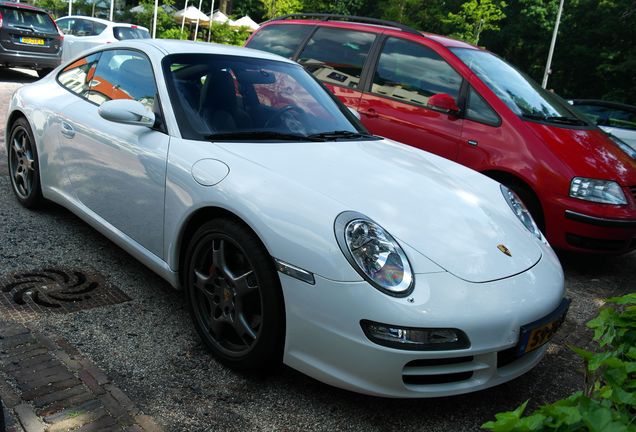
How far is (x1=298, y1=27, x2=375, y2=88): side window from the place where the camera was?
224 inches

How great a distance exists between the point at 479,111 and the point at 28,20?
1130 cm

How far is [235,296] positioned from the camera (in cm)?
262

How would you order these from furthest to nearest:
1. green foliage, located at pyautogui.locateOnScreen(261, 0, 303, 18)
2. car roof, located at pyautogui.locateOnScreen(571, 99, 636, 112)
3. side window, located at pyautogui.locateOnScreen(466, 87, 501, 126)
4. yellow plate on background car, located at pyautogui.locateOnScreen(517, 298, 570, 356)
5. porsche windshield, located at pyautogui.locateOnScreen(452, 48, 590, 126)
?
green foliage, located at pyautogui.locateOnScreen(261, 0, 303, 18) → car roof, located at pyautogui.locateOnScreen(571, 99, 636, 112) → porsche windshield, located at pyautogui.locateOnScreen(452, 48, 590, 126) → side window, located at pyautogui.locateOnScreen(466, 87, 501, 126) → yellow plate on background car, located at pyautogui.locateOnScreen(517, 298, 570, 356)

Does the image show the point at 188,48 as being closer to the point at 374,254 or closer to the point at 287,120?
the point at 287,120

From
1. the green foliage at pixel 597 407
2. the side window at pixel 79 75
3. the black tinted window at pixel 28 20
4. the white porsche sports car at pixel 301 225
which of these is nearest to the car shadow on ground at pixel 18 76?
the black tinted window at pixel 28 20

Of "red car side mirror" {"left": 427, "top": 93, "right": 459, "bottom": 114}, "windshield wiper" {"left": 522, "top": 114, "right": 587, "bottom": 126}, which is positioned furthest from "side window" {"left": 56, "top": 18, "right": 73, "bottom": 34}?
"windshield wiper" {"left": 522, "top": 114, "right": 587, "bottom": 126}

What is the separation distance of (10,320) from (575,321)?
10.8ft

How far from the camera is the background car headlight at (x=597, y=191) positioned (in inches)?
173

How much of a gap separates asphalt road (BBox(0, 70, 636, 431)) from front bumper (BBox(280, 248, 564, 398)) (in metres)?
0.23

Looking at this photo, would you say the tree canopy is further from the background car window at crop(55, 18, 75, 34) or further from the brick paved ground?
the brick paved ground

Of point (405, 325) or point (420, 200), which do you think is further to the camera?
point (420, 200)

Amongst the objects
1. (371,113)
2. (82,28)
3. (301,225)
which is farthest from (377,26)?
(82,28)

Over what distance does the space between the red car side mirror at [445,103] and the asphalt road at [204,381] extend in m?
1.98

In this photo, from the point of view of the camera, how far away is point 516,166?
4605 mm
